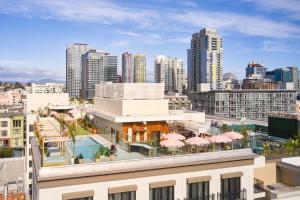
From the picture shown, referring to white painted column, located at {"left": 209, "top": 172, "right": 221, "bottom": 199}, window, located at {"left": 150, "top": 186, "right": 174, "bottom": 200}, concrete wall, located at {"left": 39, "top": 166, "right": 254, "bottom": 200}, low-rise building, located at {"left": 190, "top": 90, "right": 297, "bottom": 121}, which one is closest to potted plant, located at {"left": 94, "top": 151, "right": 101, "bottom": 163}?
concrete wall, located at {"left": 39, "top": 166, "right": 254, "bottom": 200}

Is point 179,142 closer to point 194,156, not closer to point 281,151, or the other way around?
point 194,156

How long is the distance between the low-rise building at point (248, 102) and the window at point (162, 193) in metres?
99.6

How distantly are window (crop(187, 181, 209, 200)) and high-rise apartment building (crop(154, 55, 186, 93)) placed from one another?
176991mm

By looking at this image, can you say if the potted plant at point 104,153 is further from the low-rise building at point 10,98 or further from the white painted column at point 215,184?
the low-rise building at point 10,98

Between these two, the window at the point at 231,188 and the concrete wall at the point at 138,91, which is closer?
the window at the point at 231,188

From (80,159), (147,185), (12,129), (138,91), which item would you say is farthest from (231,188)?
(12,129)

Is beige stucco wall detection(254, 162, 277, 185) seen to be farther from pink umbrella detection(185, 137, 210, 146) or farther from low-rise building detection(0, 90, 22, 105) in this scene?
low-rise building detection(0, 90, 22, 105)

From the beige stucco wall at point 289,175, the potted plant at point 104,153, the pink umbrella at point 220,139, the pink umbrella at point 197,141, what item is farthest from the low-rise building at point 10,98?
the pink umbrella at point 197,141

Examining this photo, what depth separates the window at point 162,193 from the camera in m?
14.1

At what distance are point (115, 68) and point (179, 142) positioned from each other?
533 feet

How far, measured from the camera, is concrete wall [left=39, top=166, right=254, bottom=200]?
487 inches

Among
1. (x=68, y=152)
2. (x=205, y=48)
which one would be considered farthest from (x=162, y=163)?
(x=205, y=48)

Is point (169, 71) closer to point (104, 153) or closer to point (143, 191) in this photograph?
point (104, 153)

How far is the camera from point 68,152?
46.2ft
